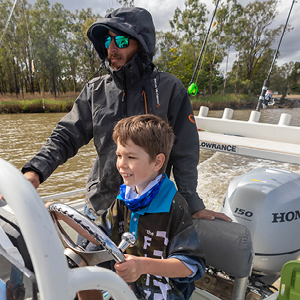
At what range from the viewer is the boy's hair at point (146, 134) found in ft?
2.76

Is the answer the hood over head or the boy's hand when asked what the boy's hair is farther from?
the hood over head

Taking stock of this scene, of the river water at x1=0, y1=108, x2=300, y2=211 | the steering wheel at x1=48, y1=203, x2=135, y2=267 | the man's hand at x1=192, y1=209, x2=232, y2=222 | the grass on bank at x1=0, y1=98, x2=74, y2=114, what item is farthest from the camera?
the grass on bank at x1=0, y1=98, x2=74, y2=114

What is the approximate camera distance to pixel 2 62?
24.5m

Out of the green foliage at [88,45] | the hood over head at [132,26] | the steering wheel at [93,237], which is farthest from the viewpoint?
the green foliage at [88,45]

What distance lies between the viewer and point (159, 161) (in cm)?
89

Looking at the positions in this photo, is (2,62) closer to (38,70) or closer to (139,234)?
(38,70)

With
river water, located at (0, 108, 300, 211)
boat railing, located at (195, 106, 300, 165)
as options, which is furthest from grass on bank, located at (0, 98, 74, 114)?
boat railing, located at (195, 106, 300, 165)

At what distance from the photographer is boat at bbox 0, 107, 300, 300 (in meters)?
0.40

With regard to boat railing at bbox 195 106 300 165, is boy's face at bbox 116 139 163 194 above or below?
above

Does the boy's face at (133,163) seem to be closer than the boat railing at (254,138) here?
Yes

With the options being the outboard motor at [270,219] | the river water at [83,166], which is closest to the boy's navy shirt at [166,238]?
the outboard motor at [270,219]

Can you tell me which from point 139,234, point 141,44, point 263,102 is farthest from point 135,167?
point 263,102

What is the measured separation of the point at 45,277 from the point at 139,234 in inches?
20.5

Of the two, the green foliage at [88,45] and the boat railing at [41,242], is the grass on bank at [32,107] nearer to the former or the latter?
the green foliage at [88,45]
